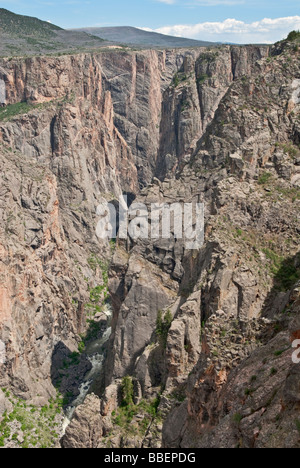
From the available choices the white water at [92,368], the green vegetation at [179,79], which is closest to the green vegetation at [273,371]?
the white water at [92,368]

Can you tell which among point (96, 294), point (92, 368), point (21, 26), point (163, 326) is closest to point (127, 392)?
point (163, 326)

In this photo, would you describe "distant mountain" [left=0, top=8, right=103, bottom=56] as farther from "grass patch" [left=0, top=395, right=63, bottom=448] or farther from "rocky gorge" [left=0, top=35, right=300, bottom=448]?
"grass patch" [left=0, top=395, right=63, bottom=448]

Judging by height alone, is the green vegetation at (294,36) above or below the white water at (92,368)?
above

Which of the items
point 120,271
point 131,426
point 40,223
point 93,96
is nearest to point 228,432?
point 131,426

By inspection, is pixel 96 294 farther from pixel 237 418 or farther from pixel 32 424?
pixel 237 418

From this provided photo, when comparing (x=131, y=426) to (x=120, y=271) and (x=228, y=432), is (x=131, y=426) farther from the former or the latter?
(x=228, y=432)

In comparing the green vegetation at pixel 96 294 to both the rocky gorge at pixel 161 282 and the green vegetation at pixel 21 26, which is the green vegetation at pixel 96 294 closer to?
the rocky gorge at pixel 161 282

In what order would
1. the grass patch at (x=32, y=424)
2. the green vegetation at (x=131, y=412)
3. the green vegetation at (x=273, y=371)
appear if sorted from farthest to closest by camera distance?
the grass patch at (x=32, y=424) → the green vegetation at (x=131, y=412) → the green vegetation at (x=273, y=371)
